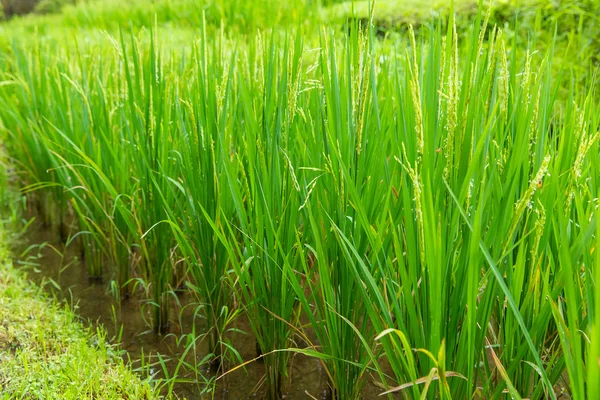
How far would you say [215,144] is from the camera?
172 centimetres

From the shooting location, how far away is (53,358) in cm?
175

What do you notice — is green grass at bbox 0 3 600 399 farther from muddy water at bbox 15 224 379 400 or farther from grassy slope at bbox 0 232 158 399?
grassy slope at bbox 0 232 158 399

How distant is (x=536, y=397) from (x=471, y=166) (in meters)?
0.49

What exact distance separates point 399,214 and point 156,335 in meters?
1.12

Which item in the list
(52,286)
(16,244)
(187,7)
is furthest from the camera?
(187,7)

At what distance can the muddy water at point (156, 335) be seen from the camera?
5.84 feet

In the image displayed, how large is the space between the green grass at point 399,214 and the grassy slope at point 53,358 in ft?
0.89

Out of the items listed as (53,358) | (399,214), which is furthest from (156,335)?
(399,214)

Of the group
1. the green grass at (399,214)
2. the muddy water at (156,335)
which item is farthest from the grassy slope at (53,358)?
the green grass at (399,214)

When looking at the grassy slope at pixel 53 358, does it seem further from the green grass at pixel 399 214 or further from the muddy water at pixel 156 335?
the green grass at pixel 399 214

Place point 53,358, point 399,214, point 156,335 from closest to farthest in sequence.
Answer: point 399,214 < point 53,358 < point 156,335

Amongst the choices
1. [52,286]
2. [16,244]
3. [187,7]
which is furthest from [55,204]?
[187,7]

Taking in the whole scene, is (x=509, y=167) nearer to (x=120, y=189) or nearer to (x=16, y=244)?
(x=120, y=189)

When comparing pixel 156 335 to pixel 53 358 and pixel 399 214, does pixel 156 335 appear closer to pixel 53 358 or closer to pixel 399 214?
pixel 53 358
